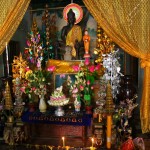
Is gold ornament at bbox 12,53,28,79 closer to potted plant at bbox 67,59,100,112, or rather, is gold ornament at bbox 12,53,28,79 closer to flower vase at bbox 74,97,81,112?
potted plant at bbox 67,59,100,112

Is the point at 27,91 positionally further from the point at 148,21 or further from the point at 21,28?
the point at 148,21

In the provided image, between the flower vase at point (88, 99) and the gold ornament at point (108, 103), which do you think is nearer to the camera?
the gold ornament at point (108, 103)

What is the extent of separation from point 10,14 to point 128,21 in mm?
1481

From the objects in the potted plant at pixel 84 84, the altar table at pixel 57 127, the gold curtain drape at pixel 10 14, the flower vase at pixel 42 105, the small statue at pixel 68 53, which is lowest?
the altar table at pixel 57 127

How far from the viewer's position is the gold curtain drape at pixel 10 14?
286 centimetres

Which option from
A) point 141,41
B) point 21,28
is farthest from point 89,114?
point 21,28

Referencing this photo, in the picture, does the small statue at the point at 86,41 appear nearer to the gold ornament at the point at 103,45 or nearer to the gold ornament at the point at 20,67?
the gold ornament at the point at 103,45

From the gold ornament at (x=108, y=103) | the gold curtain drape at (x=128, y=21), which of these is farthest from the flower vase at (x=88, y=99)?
the gold curtain drape at (x=128, y=21)

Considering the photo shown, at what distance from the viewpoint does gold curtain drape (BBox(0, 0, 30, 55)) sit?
9.37ft

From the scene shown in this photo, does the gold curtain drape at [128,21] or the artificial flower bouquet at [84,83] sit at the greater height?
the gold curtain drape at [128,21]

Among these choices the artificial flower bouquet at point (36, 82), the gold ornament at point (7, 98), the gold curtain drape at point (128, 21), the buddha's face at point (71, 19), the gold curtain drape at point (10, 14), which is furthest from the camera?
the buddha's face at point (71, 19)

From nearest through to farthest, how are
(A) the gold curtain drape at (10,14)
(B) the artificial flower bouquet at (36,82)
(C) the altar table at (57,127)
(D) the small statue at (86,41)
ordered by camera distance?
(A) the gold curtain drape at (10,14) < (C) the altar table at (57,127) < (B) the artificial flower bouquet at (36,82) < (D) the small statue at (86,41)

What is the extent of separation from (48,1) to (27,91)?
187 cm

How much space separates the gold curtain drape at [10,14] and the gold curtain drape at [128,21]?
2.74ft
